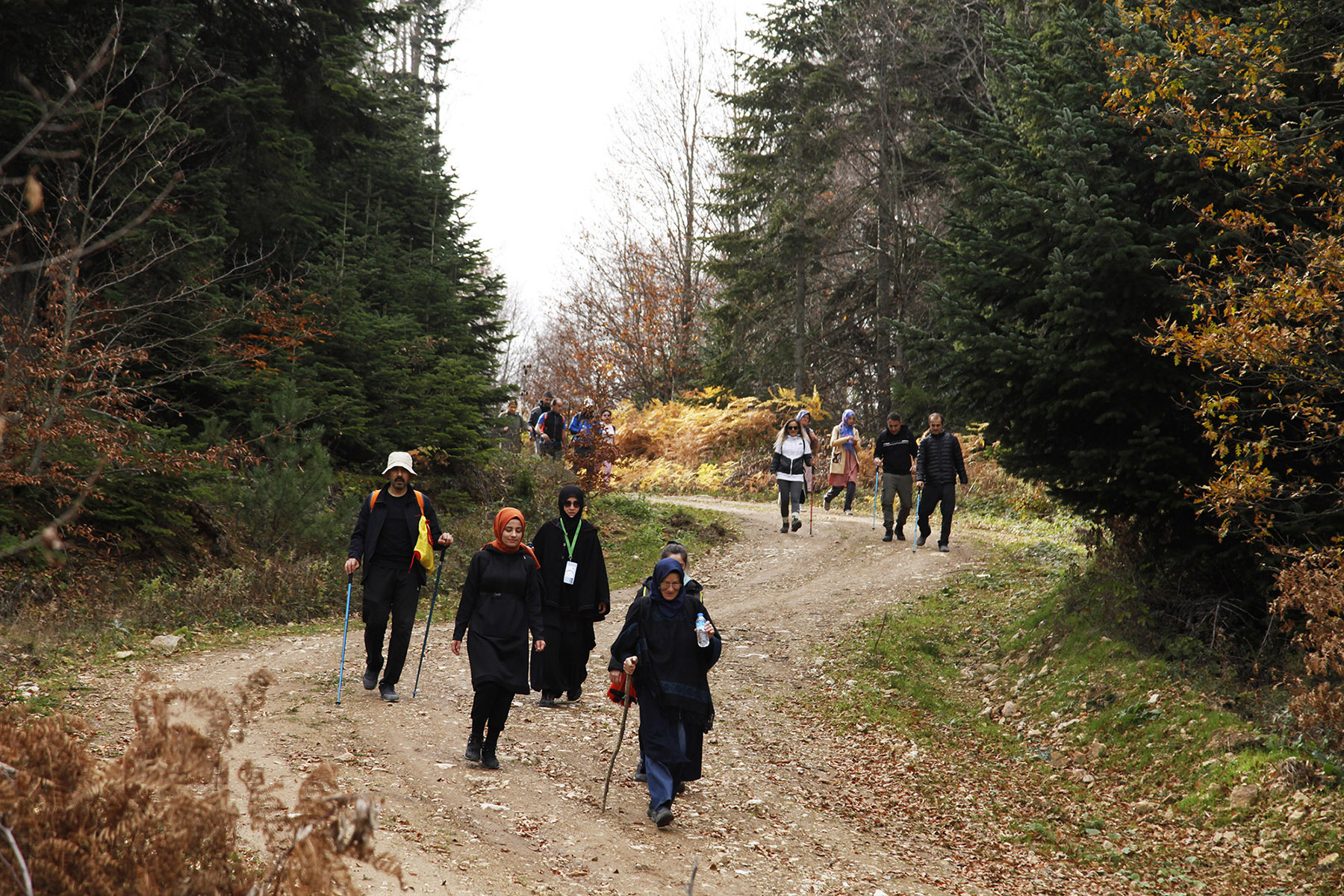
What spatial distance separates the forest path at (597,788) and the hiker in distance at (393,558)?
0.61m

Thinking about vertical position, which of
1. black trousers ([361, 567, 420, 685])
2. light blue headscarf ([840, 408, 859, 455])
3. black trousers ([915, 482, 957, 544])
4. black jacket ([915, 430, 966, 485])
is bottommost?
black trousers ([361, 567, 420, 685])

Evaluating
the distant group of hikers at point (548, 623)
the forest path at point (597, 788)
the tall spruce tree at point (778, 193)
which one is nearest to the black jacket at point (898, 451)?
the forest path at point (597, 788)

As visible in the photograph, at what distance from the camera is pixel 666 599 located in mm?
7141

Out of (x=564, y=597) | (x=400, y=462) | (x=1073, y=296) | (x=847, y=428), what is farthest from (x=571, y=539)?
(x=847, y=428)

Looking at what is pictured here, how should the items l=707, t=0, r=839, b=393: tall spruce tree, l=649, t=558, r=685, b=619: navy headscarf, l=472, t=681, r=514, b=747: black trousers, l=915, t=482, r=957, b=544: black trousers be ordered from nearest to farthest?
l=649, t=558, r=685, b=619: navy headscarf, l=472, t=681, r=514, b=747: black trousers, l=915, t=482, r=957, b=544: black trousers, l=707, t=0, r=839, b=393: tall spruce tree

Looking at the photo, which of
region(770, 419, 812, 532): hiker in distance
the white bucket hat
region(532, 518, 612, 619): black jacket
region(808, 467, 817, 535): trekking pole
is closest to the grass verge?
region(532, 518, 612, 619): black jacket

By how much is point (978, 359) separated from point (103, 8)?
37.7 ft

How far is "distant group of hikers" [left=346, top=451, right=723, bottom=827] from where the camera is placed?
697 cm

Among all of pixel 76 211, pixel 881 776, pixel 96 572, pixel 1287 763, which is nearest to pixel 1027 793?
pixel 881 776

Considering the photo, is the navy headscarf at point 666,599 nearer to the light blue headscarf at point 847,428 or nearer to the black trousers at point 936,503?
the black trousers at point 936,503

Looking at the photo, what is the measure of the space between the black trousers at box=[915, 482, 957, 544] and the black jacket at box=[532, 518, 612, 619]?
8.15 m

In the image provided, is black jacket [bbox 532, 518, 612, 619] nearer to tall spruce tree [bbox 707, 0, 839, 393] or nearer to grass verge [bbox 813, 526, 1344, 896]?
grass verge [bbox 813, 526, 1344, 896]

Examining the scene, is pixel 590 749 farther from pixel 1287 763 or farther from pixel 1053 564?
pixel 1053 564

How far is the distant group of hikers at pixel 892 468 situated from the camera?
1529 cm
